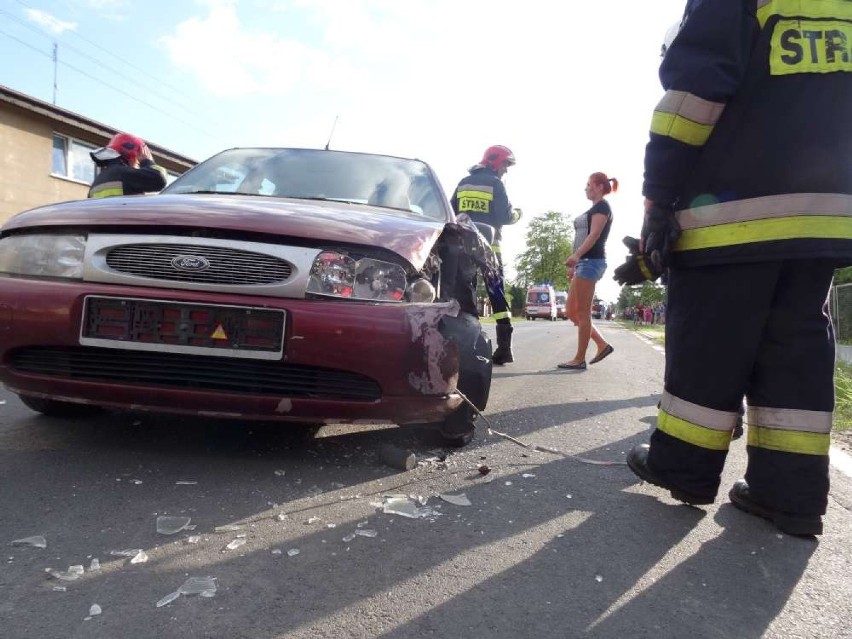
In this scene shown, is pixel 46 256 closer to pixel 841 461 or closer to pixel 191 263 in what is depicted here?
pixel 191 263

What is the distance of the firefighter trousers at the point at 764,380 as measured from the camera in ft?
6.64

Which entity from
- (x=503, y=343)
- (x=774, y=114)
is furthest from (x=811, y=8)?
(x=503, y=343)

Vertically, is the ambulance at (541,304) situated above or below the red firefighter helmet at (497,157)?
below

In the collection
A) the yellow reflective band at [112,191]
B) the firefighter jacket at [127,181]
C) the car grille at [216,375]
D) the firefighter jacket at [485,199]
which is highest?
the firefighter jacket at [485,199]

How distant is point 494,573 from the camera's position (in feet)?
5.52

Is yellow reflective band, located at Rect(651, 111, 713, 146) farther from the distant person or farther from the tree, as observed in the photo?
the tree

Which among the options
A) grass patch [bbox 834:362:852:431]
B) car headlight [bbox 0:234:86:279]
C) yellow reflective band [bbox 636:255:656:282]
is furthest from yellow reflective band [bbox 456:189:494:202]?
car headlight [bbox 0:234:86:279]

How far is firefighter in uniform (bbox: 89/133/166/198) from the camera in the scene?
424 centimetres

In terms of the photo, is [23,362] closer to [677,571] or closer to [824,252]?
[677,571]

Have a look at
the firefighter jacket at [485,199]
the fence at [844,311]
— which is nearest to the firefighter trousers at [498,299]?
the firefighter jacket at [485,199]

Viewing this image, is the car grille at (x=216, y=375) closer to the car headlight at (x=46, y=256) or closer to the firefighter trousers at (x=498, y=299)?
the car headlight at (x=46, y=256)

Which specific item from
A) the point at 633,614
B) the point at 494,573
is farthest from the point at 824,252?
the point at 494,573

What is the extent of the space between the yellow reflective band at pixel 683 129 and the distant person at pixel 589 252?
365 cm

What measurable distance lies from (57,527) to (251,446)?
92cm
